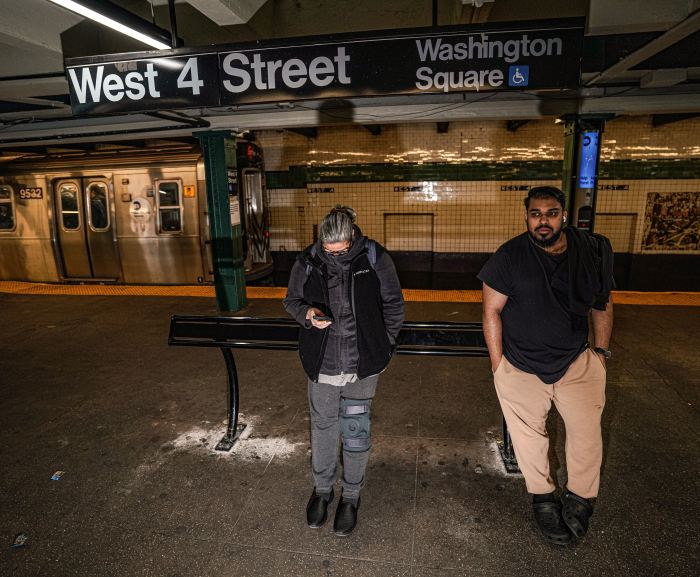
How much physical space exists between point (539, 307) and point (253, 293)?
6836 mm

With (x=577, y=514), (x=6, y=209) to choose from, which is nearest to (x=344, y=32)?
(x=577, y=514)

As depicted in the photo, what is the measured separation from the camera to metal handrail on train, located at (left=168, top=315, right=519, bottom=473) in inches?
120

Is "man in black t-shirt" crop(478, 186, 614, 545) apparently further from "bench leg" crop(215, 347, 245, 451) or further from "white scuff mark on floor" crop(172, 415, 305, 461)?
"bench leg" crop(215, 347, 245, 451)

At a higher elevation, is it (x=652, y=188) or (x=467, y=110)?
(x=467, y=110)

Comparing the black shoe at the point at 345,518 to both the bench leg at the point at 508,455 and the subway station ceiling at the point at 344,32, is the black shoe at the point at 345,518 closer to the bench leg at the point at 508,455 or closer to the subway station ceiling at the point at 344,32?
the bench leg at the point at 508,455

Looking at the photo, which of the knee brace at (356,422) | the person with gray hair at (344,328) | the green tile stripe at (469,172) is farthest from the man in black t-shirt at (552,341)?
the green tile stripe at (469,172)

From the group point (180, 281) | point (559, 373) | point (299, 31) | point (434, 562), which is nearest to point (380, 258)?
point (559, 373)

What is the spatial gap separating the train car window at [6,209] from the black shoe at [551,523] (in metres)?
11.0

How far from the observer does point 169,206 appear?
8398 mm

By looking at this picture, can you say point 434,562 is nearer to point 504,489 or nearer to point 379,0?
point 504,489

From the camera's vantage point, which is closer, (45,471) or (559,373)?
(559,373)

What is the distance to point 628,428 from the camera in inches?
142

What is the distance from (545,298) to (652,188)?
7980 mm

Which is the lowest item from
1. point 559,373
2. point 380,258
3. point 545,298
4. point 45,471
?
point 45,471
